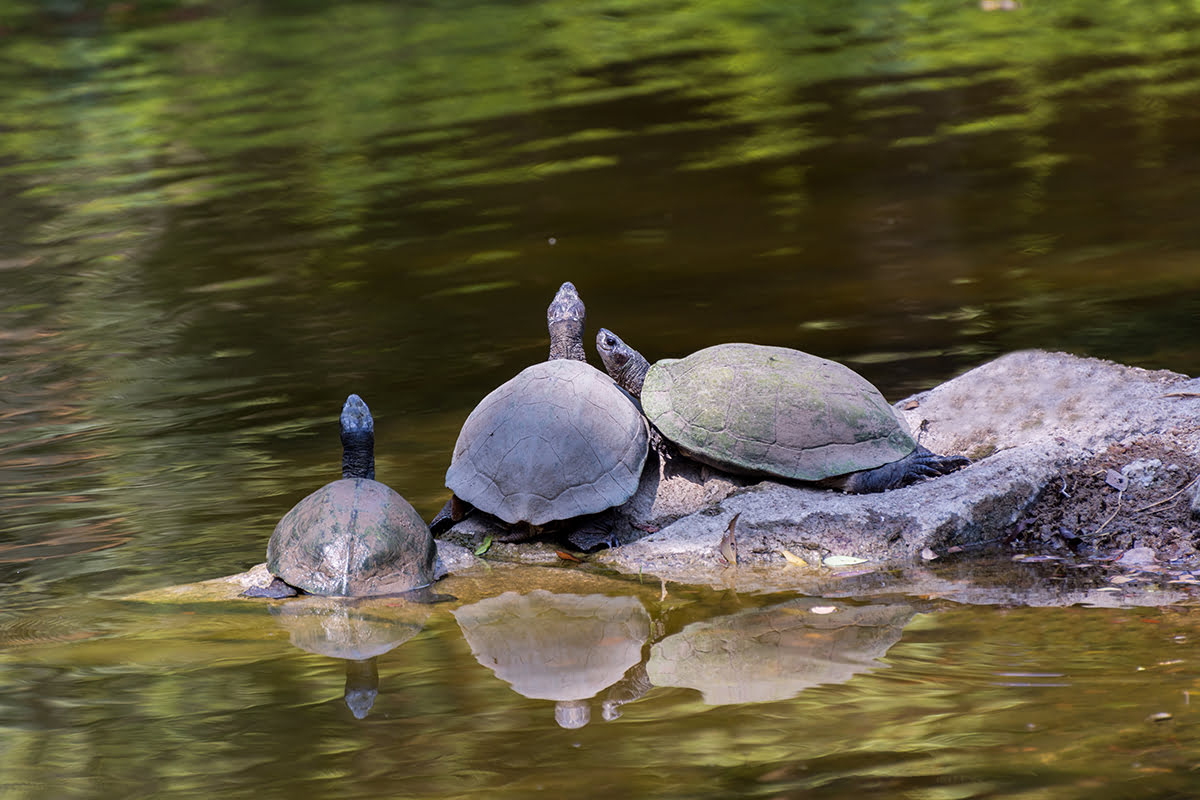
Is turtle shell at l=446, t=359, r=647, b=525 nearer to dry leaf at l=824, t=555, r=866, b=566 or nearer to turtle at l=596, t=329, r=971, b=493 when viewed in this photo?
turtle at l=596, t=329, r=971, b=493

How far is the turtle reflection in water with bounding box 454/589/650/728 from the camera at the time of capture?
4.20 m

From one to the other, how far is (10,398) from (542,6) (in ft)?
53.1

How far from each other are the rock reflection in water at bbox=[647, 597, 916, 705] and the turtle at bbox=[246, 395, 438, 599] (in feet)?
3.81

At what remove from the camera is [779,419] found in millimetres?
5539

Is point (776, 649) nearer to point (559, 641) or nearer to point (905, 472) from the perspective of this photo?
point (559, 641)

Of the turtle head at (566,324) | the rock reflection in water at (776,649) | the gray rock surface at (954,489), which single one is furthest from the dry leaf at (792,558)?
the turtle head at (566,324)

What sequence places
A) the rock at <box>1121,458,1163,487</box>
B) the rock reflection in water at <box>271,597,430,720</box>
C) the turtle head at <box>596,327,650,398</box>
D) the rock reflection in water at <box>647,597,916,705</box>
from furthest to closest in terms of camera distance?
the turtle head at <box>596,327,650,398</box> < the rock at <box>1121,458,1163,487</box> < the rock reflection in water at <box>271,597,430,720</box> < the rock reflection in water at <box>647,597,916,705</box>

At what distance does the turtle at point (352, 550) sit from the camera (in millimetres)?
5184

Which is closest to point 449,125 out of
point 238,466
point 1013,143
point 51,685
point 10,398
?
point 1013,143

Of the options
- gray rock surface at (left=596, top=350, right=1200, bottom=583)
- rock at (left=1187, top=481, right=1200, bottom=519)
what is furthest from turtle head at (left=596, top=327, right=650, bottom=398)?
rock at (left=1187, top=481, right=1200, bottom=519)

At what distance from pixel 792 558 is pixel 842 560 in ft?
0.61

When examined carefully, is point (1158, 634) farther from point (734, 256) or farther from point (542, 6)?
point (542, 6)

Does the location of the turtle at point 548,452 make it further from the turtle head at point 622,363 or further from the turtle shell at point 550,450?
the turtle head at point 622,363

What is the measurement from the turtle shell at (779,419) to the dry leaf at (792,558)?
390 mm
